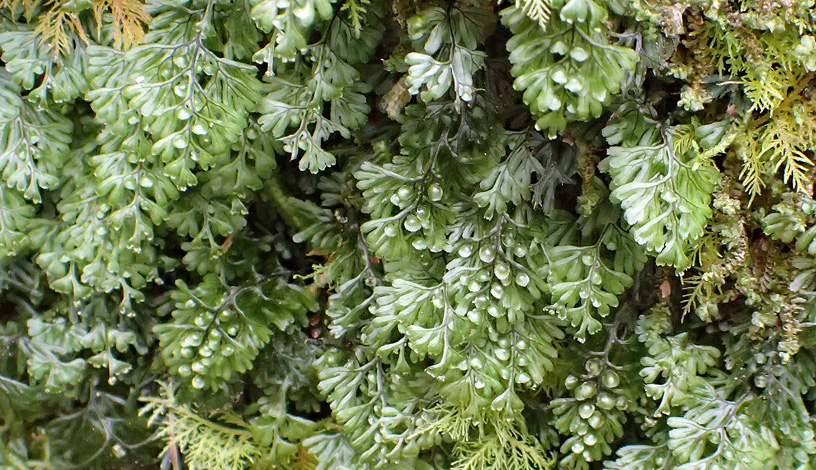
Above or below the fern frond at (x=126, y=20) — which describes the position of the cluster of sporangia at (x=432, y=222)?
below

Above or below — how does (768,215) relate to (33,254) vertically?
above

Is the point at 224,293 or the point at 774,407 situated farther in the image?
the point at 224,293

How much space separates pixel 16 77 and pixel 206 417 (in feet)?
2.36

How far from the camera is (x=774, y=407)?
0.94m

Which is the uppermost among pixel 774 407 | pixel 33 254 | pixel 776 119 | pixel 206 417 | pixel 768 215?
pixel 776 119

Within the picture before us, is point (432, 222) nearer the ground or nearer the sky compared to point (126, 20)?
nearer the ground

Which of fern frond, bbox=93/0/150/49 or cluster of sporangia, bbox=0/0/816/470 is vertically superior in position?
fern frond, bbox=93/0/150/49

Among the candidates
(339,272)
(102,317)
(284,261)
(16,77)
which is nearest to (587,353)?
(339,272)

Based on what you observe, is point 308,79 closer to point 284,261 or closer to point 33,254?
point 284,261

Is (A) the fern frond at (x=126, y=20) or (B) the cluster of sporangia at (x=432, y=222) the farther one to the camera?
(A) the fern frond at (x=126, y=20)

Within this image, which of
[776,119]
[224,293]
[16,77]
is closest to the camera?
[776,119]

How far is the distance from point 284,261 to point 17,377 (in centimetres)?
59

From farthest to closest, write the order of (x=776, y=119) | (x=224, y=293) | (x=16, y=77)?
(x=224, y=293), (x=16, y=77), (x=776, y=119)

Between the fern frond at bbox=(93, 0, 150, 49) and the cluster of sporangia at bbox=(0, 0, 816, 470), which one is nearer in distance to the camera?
the cluster of sporangia at bbox=(0, 0, 816, 470)
